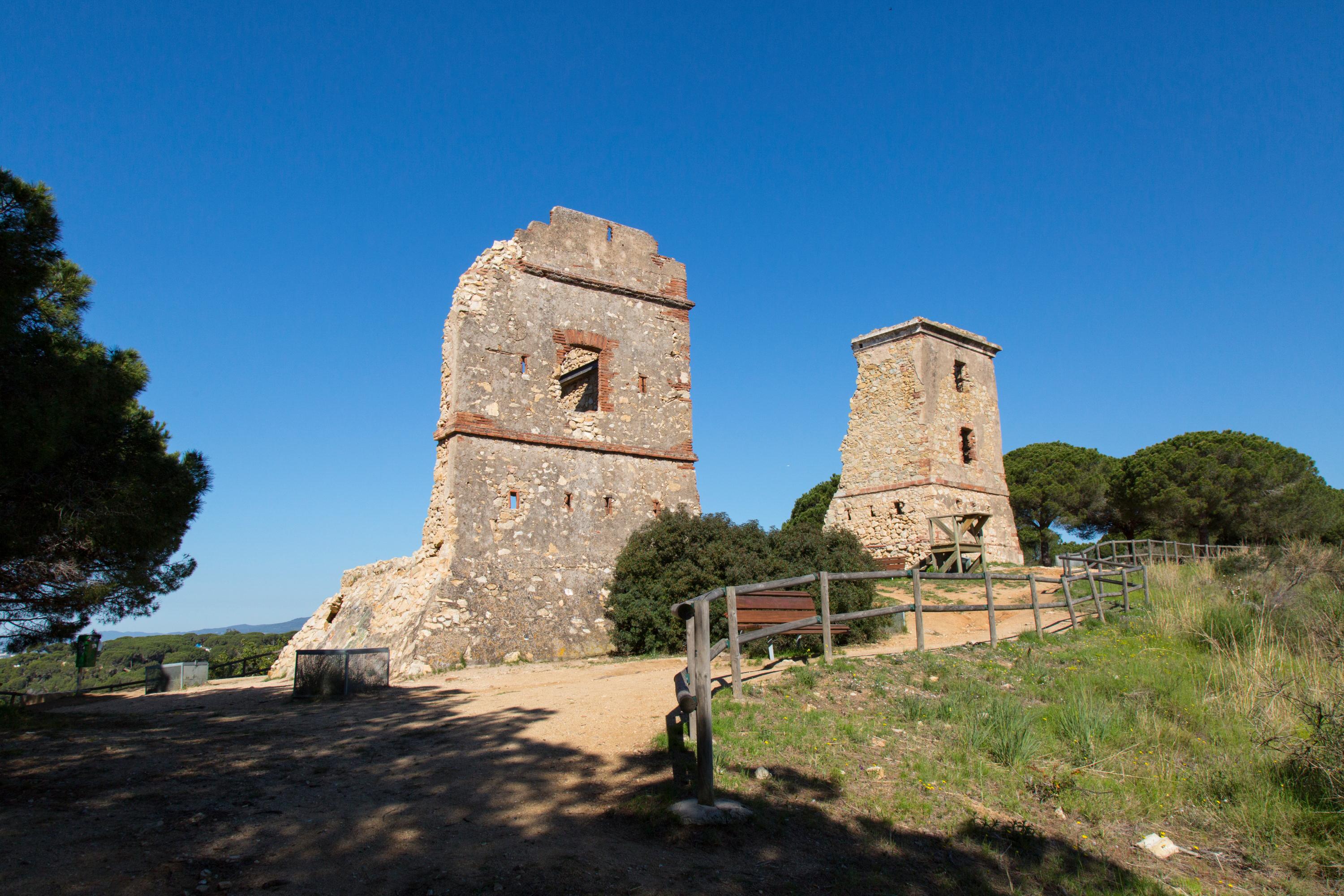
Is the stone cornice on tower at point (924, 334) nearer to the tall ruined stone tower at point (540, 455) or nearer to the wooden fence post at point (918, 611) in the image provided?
the tall ruined stone tower at point (540, 455)

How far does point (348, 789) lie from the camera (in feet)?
17.9

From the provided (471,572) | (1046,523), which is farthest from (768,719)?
(1046,523)

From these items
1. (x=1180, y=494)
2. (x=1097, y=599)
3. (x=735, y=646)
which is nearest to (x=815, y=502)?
(x=1180, y=494)

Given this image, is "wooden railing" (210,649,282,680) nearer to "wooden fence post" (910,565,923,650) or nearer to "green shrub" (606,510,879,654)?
"green shrub" (606,510,879,654)

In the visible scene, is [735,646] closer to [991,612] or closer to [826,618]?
[826,618]

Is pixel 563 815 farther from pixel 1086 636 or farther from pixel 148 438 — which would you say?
pixel 1086 636

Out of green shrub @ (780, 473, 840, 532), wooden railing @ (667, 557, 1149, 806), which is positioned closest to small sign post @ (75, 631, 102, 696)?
wooden railing @ (667, 557, 1149, 806)

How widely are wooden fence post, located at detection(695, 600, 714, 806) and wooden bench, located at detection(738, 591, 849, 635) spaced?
2.68 meters

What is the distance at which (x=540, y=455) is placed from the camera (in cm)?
1423

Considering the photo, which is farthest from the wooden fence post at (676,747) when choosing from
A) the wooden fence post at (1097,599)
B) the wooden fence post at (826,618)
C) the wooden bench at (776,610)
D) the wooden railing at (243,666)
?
the wooden railing at (243,666)

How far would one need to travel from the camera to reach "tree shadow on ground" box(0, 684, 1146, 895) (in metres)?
4.06

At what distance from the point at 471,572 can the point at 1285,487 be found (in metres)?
32.5

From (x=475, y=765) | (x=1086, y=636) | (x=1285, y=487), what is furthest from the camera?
(x=1285, y=487)

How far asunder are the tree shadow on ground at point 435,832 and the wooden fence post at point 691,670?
37cm
